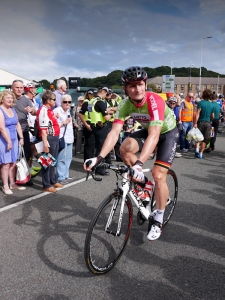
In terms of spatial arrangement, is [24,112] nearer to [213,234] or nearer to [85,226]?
[85,226]

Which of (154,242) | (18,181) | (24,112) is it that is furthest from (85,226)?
(24,112)

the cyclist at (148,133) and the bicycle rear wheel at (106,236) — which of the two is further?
the cyclist at (148,133)

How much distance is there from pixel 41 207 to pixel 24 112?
238 centimetres

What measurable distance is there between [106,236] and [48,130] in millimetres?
2964

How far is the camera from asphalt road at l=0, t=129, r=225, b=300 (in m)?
2.76

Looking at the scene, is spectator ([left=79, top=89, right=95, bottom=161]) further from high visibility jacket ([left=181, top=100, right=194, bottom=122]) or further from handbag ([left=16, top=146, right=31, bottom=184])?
high visibility jacket ([left=181, top=100, right=194, bottom=122])

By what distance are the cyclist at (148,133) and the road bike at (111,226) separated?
0.96 ft

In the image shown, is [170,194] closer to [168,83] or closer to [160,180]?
[160,180]

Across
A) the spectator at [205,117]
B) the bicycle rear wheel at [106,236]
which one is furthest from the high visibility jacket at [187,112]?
the bicycle rear wheel at [106,236]

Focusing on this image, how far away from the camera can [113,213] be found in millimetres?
3096

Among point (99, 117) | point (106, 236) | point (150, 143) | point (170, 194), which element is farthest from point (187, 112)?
point (106, 236)

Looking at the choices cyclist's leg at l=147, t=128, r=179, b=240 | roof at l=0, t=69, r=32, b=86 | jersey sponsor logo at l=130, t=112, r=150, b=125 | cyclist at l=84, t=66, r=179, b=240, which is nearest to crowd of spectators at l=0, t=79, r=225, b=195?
cyclist at l=84, t=66, r=179, b=240

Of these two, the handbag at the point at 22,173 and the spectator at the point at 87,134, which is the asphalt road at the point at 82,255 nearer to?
the handbag at the point at 22,173

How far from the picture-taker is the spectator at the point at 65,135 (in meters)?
6.21
